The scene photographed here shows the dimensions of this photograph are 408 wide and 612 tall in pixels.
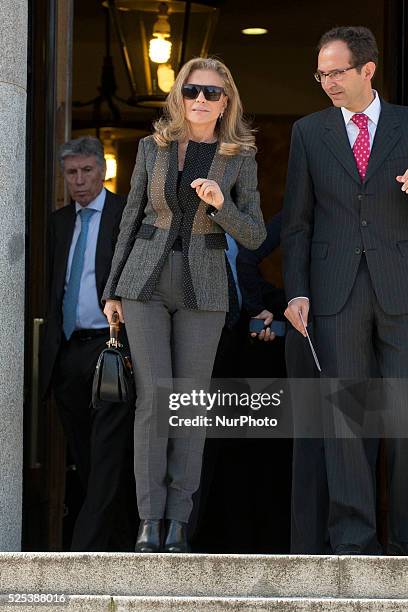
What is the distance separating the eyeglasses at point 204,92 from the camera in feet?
18.6

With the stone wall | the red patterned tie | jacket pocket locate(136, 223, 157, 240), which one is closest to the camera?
jacket pocket locate(136, 223, 157, 240)

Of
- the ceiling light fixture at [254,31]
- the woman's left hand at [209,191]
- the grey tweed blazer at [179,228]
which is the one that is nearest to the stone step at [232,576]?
the grey tweed blazer at [179,228]

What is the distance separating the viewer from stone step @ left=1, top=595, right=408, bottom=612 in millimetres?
5281

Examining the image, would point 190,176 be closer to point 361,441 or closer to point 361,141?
point 361,141

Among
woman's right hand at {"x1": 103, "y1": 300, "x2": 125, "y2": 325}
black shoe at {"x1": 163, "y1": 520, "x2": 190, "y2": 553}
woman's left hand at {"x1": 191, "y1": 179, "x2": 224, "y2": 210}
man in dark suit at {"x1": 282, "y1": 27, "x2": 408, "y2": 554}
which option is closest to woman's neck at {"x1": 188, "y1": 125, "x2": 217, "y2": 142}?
woman's left hand at {"x1": 191, "y1": 179, "x2": 224, "y2": 210}

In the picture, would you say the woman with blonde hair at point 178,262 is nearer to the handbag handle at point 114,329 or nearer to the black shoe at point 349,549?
the handbag handle at point 114,329

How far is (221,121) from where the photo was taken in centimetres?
582

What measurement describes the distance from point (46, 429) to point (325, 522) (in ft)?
5.46

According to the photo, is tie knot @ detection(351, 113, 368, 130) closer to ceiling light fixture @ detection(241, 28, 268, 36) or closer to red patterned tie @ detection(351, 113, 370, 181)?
red patterned tie @ detection(351, 113, 370, 181)

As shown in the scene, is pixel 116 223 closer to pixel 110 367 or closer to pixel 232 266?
pixel 232 266

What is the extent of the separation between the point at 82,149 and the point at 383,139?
1699mm

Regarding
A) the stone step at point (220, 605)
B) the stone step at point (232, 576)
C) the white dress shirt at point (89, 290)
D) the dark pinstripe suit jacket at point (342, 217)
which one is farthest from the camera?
the white dress shirt at point (89, 290)

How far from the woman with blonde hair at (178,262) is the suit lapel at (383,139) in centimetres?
46

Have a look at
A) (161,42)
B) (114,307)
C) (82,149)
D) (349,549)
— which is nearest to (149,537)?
(349,549)
